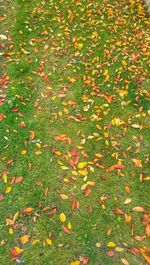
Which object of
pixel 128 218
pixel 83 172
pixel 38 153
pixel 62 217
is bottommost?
pixel 128 218

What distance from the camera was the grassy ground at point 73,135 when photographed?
450 centimetres

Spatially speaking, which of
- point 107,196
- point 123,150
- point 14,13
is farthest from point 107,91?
point 14,13

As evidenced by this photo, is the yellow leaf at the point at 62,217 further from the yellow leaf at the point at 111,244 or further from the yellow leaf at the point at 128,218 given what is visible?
the yellow leaf at the point at 128,218

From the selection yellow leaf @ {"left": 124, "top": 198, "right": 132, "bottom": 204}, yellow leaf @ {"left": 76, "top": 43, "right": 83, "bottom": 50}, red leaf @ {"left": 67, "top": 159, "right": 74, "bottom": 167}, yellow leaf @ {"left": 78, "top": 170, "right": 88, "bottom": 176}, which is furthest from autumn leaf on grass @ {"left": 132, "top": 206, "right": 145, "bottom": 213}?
yellow leaf @ {"left": 76, "top": 43, "right": 83, "bottom": 50}

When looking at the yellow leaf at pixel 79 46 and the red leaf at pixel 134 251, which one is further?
the yellow leaf at pixel 79 46

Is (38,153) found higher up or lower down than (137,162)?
higher up

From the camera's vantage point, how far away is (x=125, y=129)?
5902 mm

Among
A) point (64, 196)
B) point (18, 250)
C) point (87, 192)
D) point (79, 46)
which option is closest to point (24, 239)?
point (18, 250)

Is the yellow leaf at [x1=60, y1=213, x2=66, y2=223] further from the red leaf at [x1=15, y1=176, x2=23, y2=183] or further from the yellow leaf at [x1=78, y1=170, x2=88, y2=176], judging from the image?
the red leaf at [x1=15, y1=176, x2=23, y2=183]

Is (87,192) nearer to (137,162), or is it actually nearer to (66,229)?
(66,229)

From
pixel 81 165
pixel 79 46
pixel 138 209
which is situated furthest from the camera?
pixel 79 46

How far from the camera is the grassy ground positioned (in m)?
4.50

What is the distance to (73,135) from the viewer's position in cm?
576

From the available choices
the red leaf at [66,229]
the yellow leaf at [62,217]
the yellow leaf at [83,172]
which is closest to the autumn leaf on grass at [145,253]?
the red leaf at [66,229]
